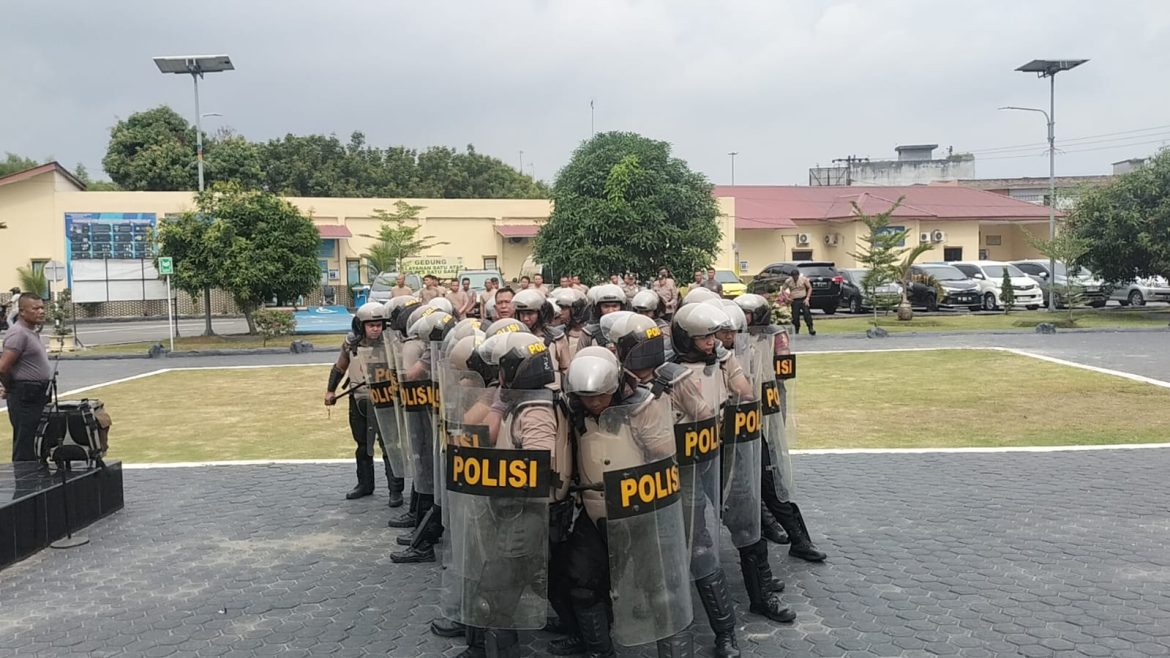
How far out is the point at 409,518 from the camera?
24.7 ft

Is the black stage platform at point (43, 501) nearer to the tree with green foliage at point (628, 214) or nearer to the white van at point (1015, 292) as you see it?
the tree with green foliage at point (628, 214)

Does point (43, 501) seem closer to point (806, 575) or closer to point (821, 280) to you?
point (806, 575)

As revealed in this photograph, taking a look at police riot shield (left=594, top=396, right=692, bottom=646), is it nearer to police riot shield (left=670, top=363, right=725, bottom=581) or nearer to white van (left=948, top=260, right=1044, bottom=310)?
police riot shield (left=670, top=363, right=725, bottom=581)

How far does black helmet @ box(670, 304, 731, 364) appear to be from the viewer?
511 centimetres

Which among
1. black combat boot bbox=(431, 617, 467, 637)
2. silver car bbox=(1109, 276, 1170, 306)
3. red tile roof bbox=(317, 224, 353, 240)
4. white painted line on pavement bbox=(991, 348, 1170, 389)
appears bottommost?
black combat boot bbox=(431, 617, 467, 637)

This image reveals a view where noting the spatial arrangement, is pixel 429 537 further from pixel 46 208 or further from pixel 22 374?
pixel 46 208

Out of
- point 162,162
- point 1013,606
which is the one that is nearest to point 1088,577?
point 1013,606

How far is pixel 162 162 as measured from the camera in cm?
4309

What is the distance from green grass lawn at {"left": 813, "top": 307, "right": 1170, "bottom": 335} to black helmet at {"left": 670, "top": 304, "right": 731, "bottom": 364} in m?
18.4

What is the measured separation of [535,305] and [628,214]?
22.0m

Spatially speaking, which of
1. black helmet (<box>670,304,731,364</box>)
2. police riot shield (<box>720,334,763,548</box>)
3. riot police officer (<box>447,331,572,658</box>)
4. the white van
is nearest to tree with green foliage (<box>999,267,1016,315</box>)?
the white van

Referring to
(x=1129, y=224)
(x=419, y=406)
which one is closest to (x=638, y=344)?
(x=419, y=406)

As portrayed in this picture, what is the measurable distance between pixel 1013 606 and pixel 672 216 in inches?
1018

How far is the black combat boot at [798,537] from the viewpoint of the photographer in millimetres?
6348
